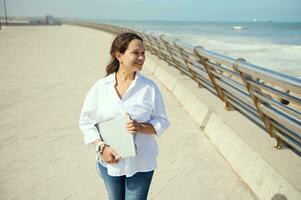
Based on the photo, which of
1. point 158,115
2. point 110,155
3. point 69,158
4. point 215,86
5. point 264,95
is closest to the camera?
point 110,155

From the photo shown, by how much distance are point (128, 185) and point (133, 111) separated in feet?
1.78

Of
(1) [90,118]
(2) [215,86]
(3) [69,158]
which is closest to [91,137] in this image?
(1) [90,118]

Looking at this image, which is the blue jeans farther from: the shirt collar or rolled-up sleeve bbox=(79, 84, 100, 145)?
the shirt collar

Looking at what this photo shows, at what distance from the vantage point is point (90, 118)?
2.57 metres

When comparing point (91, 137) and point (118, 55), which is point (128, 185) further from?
point (118, 55)

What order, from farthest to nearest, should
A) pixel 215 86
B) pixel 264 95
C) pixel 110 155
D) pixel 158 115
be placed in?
pixel 215 86, pixel 264 95, pixel 158 115, pixel 110 155

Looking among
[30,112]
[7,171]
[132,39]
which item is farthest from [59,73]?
[132,39]

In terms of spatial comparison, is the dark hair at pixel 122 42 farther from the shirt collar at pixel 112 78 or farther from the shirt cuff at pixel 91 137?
the shirt cuff at pixel 91 137

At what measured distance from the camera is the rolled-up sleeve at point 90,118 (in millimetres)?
2508

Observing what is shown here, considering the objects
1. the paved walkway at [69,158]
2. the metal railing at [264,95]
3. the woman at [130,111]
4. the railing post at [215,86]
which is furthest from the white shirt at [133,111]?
the railing post at [215,86]

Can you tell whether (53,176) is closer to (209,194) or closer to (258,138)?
(209,194)

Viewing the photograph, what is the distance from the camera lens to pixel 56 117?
6.75m

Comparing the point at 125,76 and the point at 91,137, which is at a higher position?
the point at 125,76

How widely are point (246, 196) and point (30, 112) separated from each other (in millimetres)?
4700
